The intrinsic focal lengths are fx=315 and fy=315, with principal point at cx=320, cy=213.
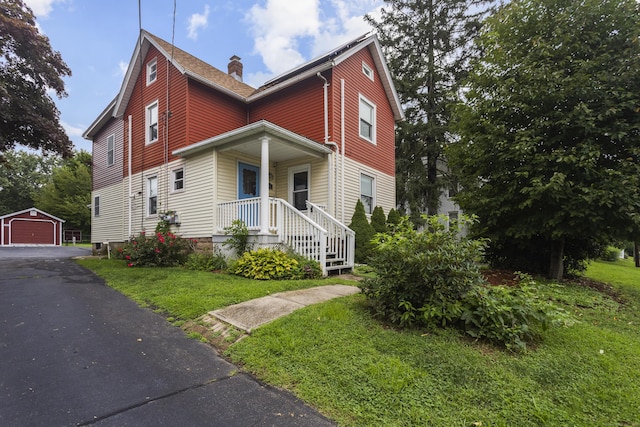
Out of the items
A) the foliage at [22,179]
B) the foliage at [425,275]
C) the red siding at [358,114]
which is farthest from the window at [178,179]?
the foliage at [22,179]

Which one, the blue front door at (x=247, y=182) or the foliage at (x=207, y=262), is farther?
the blue front door at (x=247, y=182)

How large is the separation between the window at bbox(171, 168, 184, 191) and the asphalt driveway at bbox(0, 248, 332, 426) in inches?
246

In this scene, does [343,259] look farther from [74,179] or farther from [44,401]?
[74,179]

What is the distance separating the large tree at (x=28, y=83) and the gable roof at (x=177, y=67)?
7.00 feet

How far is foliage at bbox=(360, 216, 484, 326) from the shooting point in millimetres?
3430

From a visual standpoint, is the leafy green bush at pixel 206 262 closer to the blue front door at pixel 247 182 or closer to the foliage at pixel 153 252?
the foliage at pixel 153 252

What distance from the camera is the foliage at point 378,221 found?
34.5 ft

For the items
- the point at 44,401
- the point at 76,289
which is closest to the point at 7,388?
the point at 44,401

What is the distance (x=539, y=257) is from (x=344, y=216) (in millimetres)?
5220

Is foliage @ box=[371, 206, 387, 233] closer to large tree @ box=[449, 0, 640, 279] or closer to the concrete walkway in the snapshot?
large tree @ box=[449, 0, 640, 279]

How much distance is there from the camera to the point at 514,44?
6816 mm

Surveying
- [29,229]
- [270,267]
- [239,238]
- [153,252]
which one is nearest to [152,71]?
[153,252]

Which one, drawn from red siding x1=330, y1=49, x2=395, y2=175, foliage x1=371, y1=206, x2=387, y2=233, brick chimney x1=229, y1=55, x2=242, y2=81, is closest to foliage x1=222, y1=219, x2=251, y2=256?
red siding x1=330, y1=49, x2=395, y2=175

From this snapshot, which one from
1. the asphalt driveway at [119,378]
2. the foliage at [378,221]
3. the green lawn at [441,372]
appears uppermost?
the foliage at [378,221]
